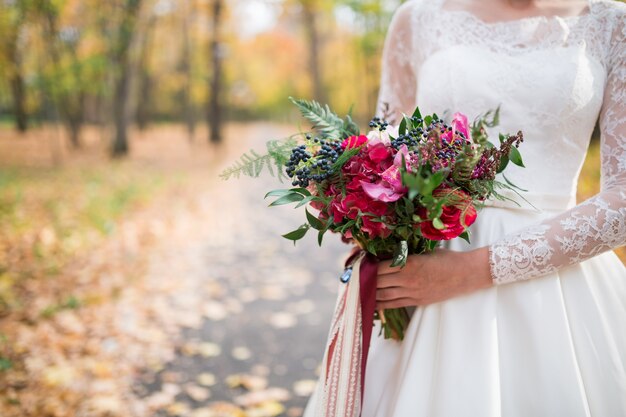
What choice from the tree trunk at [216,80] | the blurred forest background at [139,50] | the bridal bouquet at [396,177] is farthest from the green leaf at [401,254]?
the tree trunk at [216,80]

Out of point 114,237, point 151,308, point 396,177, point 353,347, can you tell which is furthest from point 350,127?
point 114,237

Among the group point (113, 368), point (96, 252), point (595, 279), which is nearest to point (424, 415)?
point (595, 279)

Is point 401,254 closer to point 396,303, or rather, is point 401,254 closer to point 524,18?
point 396,303

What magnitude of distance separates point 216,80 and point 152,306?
1482cm

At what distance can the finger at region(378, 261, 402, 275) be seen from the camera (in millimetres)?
1412

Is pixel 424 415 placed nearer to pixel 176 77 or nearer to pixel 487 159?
pixel 487 159

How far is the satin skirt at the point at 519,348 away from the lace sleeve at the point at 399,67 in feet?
2.13

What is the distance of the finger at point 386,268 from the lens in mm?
1412

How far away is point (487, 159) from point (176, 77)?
73.5ft

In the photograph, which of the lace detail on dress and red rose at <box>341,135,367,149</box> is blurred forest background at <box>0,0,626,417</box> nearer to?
red rose at <box>341,135,367,149</box>

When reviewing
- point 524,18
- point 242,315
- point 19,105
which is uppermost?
point 19,105

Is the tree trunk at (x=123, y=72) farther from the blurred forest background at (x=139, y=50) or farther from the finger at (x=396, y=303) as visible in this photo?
the finger at (x=396, y=303)

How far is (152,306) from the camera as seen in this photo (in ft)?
14.0

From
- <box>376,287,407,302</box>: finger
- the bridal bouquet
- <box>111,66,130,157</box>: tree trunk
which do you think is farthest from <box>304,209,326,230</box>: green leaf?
<box>111,66,130,157</box>: tree trunk
